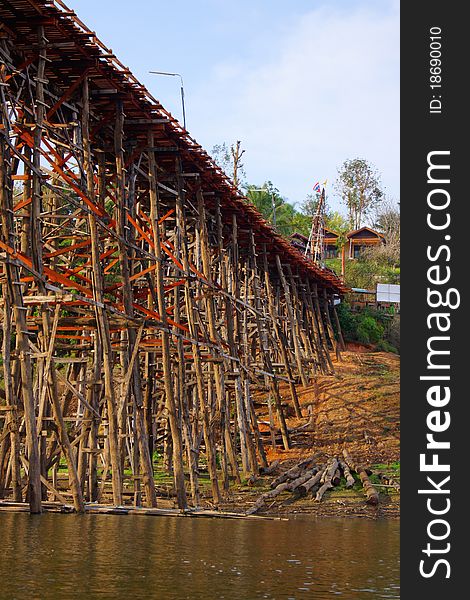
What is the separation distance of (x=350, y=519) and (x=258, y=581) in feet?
30.4

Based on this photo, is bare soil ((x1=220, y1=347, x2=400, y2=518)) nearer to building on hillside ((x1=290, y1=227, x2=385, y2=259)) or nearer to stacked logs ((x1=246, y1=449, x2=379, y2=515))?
stacked logs ((x1=246, y1=449, x2=379, y2=515))

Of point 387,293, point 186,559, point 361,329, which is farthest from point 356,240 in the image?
point 186,559

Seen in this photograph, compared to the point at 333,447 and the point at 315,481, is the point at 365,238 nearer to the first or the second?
the point at 333,447

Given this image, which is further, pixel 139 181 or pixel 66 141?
pixel 139 181

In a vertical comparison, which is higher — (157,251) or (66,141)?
(66,141)

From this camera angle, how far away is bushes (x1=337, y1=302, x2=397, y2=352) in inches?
1975

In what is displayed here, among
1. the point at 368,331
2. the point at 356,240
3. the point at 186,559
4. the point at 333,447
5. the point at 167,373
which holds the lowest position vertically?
the point at 186,559

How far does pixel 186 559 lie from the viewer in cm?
1244

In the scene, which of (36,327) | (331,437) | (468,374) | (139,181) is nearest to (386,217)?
(331,437)

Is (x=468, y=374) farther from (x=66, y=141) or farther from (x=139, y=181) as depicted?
(x=139, y=181)

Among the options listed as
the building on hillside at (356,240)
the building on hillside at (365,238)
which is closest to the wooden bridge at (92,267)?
the building on hillside at (356,240)

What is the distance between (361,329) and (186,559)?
126ft

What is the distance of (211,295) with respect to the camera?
23.0m

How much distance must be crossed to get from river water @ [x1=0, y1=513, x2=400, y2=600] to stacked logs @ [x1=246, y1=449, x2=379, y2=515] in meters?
4.03
